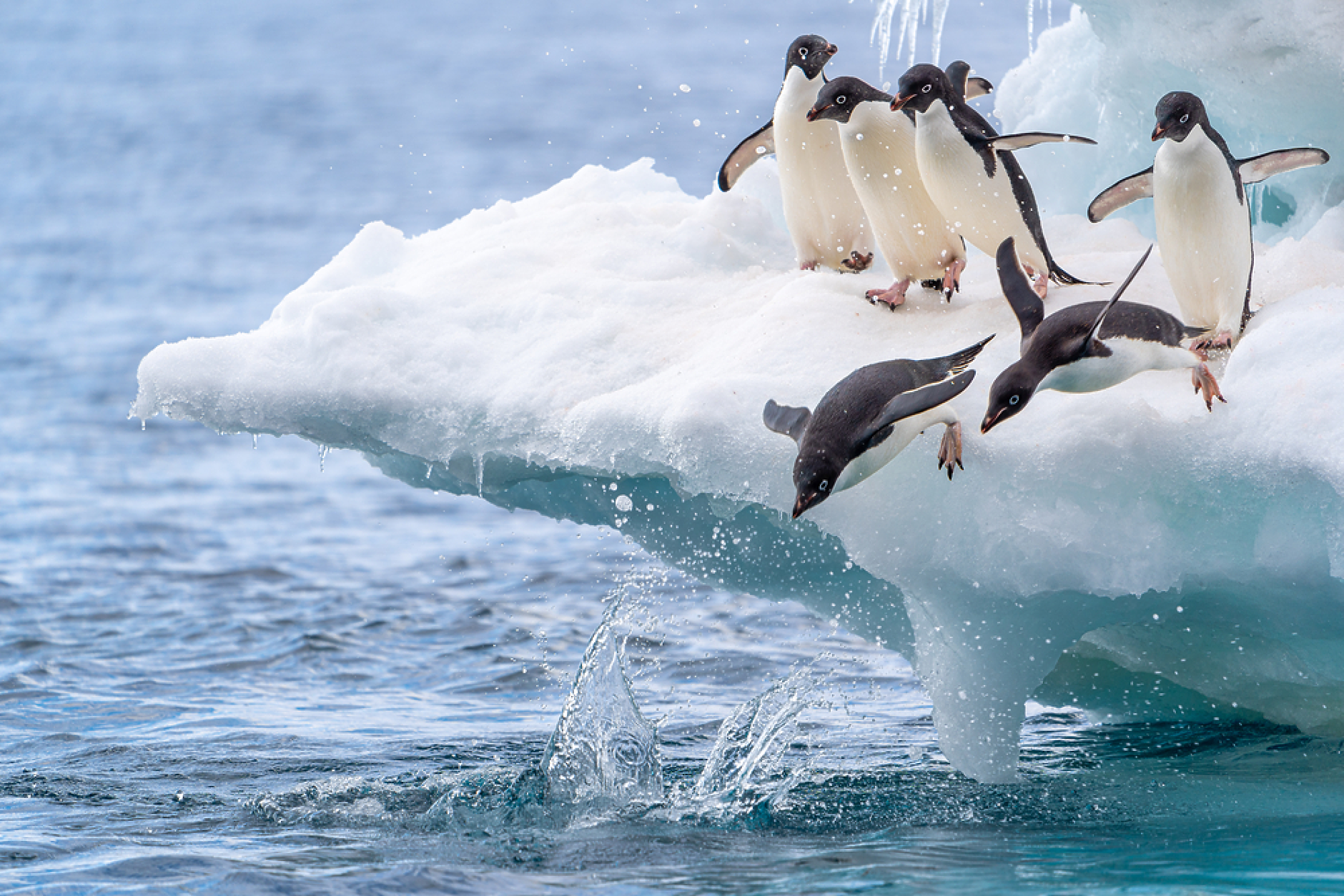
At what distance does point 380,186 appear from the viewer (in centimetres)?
2617

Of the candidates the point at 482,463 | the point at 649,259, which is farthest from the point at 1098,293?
the point at 482,463

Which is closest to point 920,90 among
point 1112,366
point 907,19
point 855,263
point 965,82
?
point 855,263

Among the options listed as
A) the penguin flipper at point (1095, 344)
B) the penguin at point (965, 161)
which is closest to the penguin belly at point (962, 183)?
the penguin at point (965, 161)

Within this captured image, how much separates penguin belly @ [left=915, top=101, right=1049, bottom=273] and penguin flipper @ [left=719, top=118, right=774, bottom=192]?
3.14 ft

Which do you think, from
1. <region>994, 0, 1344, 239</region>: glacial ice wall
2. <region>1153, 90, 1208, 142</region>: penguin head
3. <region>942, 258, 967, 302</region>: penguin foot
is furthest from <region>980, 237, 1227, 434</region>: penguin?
<region>994, 0, 1344, 239</region>: glacial ice wall

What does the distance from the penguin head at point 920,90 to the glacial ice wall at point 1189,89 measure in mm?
1016

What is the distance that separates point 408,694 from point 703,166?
20.5 meters

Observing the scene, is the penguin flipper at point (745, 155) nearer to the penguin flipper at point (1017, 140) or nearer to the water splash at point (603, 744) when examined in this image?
the penguin flipper at point (1017, 140)

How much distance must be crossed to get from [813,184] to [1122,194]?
0.91 metres

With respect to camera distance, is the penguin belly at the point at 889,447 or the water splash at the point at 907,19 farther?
the water splash at the point at 907,19

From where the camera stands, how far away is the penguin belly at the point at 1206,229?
3672 millimetres

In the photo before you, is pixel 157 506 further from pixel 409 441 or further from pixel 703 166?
pixel 703 166

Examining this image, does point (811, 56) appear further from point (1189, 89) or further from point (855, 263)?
point (1189, 89)

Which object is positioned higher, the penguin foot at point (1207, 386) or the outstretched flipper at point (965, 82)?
the outstretched flipper at point (965, 82)
